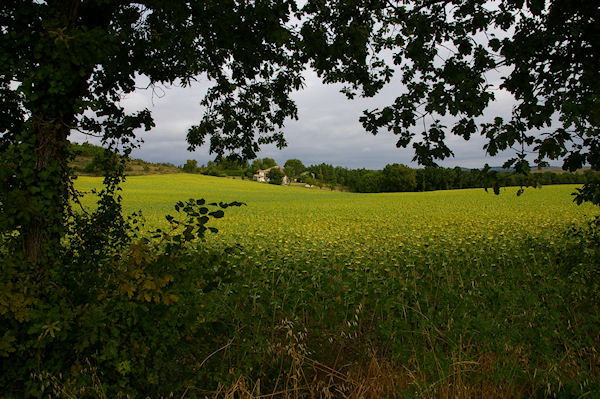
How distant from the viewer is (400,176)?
87875 mm

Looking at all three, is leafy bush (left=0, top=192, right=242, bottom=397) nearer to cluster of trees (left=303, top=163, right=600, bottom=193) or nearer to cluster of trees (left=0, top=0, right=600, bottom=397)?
cluster of trees (left=0, top=0, right=600, bottom=397)

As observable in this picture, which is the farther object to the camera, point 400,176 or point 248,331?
point 400,176

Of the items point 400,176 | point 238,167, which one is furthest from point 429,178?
point 238,167

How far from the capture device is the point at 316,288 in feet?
20.6

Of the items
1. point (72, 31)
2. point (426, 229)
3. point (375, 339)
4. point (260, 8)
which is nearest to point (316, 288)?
point (375, 339)

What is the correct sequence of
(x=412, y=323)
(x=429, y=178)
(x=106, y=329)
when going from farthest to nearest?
1. (x=429, y=178)
2. (x=412, y=323)
3. (x=106, y=329)

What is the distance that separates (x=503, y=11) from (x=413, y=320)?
456 cm

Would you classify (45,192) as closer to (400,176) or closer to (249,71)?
(249,71)

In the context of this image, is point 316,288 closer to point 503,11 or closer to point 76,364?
point 76,364

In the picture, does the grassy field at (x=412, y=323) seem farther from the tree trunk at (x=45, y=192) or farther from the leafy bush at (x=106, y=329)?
the tree trunk at (x=45, y=192)

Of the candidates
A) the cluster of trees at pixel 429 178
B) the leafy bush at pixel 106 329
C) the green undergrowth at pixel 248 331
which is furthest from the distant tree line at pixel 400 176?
the leafy bush at pixel 106 329

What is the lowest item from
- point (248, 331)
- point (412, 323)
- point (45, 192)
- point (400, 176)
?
point (412, 323)

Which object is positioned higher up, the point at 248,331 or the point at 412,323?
the point at 248,331

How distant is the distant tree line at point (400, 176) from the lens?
13.3ft
